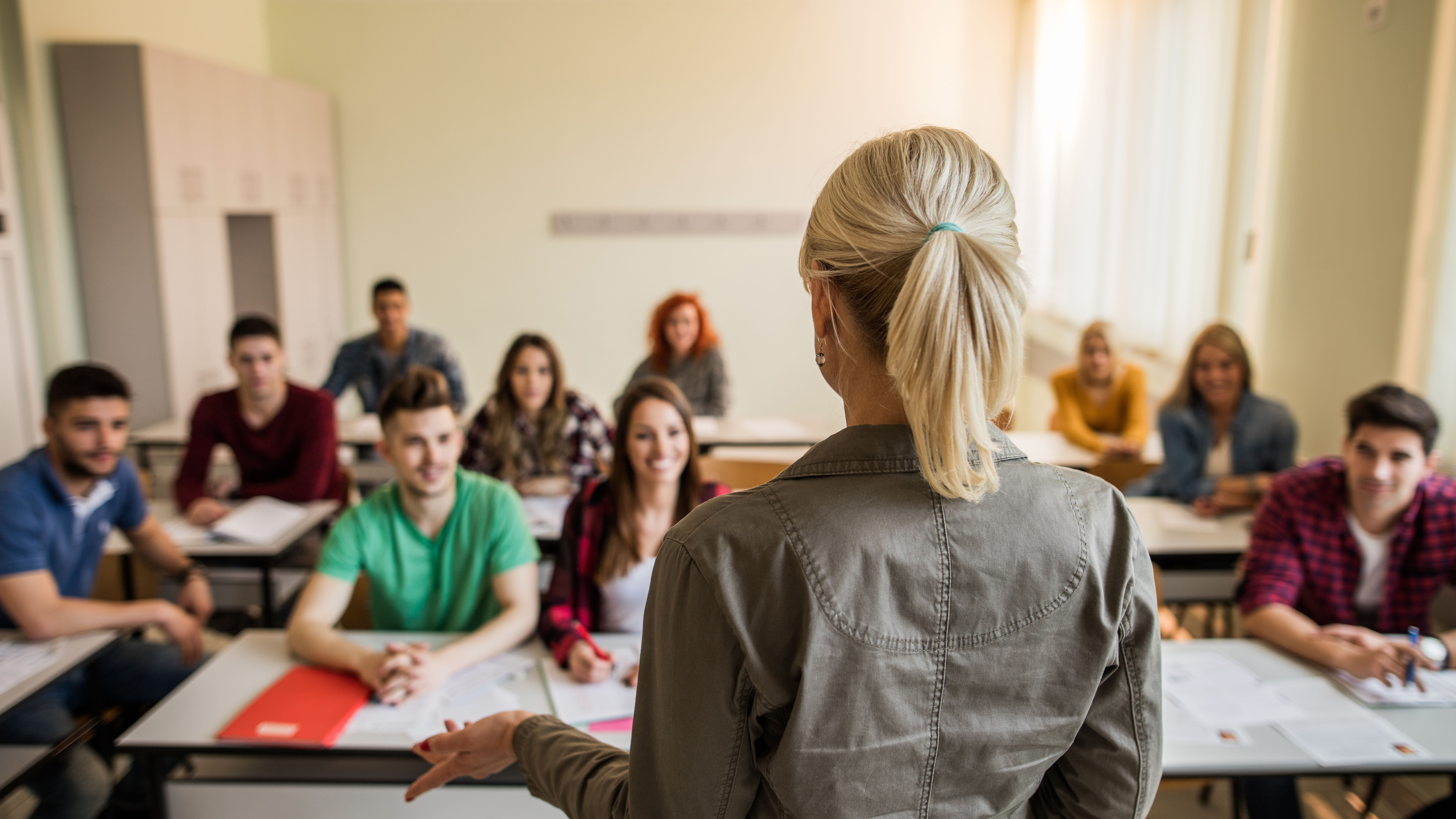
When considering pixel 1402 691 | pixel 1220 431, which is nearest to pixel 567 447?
pixel 1220 431

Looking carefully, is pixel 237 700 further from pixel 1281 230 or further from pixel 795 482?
pixel 1281 230

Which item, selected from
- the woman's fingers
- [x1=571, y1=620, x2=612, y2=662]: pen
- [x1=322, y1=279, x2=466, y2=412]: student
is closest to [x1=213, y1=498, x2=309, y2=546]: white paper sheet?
[x1=571, y1=620, x2=612, y2=662]: pen

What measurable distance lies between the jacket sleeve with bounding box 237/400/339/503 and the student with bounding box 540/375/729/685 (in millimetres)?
1615

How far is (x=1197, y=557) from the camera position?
303 centimetres

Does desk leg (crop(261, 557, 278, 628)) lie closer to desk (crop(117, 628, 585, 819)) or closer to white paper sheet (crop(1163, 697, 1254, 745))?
desk (crop(117, 628, 585, 819))

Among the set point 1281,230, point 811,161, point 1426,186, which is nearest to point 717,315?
point 811,161

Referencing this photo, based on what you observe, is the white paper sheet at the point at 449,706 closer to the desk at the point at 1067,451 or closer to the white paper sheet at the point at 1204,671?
the white paper sheet at the point at 1204,671

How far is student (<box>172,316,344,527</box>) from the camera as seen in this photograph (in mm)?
3547

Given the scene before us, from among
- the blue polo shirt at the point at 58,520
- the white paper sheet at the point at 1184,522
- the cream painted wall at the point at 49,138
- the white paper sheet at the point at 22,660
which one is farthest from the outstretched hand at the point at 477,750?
the cream painted wall at the point at 49,138

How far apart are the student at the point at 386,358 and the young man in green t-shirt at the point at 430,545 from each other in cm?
276

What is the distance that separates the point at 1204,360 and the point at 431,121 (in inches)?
214

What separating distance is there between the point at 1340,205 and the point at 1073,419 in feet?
4.70

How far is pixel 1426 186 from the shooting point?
9.76ft

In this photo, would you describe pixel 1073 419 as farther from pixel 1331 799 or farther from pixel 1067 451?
pixel 1331 799
